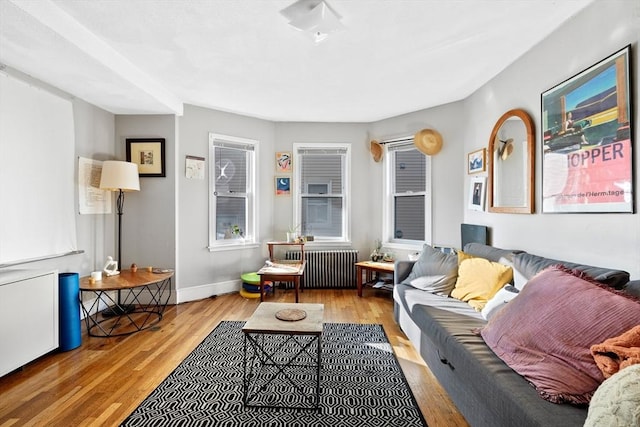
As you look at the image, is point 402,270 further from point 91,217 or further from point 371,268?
point 91,217

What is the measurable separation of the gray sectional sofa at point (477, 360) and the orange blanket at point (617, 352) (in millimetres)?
191

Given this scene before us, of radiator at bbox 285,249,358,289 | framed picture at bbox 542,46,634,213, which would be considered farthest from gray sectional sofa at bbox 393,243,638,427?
radiator at bbox 285,249,358,289

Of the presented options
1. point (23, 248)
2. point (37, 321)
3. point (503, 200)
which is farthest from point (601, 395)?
point (23, 248)

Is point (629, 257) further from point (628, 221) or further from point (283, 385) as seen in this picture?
point (283, 385)

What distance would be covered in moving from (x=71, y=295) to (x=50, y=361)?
0.52 metres

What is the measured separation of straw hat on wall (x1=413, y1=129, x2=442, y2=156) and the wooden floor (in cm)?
216

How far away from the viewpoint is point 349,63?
9.80 ft

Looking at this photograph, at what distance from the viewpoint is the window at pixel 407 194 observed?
4.44 metres

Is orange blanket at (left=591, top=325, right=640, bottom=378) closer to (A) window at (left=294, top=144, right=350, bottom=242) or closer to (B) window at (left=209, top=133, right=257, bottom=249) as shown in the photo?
(A) window at (left=294, top=144, right=350, bottom=242)

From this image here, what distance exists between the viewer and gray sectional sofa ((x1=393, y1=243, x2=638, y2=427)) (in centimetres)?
122

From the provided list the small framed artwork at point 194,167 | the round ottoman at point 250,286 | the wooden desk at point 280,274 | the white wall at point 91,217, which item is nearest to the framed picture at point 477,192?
the wooden desk at point 280,274

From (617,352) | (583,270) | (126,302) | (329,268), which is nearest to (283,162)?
(329,268)

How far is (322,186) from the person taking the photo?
198 inches

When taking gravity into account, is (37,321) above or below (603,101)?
below
